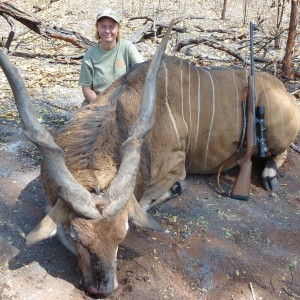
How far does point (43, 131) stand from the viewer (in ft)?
8.69

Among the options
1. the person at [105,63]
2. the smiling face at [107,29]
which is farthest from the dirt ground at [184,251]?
the smiling face at [107,29]

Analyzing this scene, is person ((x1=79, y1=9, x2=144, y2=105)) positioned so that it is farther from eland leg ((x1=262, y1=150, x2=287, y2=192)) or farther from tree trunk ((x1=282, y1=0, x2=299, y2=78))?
tree trunk ((x1=282, y1=0, x2=299, y2=78))

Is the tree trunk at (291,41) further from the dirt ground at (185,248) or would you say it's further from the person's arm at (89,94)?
the person's arm at (89,94)

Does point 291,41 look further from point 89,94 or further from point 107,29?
point 89,94

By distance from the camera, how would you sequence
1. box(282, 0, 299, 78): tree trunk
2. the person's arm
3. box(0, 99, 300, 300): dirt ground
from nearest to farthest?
box(0, 99, 300, 300): dirt ground
the person's arm
box(282, 0, 299, 78): tree trunk

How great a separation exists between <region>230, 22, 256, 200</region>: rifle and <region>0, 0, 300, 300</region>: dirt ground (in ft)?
0.32

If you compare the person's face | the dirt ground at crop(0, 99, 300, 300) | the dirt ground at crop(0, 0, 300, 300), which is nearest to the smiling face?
the person's face

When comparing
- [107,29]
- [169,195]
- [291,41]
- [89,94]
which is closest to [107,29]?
[107,29]

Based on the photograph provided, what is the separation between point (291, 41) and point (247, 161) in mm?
3060

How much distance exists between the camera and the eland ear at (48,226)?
2625 millimetres

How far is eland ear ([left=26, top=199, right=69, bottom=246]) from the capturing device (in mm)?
2625

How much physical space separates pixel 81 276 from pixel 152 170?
3.55 feet

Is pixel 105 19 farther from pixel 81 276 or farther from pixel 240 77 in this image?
pixel 81 276

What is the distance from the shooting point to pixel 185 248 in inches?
127
